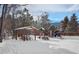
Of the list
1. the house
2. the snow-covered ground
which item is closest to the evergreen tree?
the snow-covered ground

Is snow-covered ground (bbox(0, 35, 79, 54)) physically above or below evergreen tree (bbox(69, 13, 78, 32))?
below

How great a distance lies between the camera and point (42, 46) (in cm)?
348

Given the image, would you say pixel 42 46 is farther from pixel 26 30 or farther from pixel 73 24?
pixel 73 24

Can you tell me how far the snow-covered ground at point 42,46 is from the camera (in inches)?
136

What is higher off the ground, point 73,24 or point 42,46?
point 73,24

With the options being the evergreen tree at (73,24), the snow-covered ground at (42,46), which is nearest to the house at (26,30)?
the snow-covered ground at (42,46)

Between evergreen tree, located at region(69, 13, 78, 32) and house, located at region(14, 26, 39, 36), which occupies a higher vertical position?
evergreen tree, located at region(69, 13, 78, 32)

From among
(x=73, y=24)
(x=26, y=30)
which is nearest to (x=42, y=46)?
(x=26, y=30)

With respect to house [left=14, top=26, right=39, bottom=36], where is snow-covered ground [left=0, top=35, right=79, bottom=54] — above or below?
below

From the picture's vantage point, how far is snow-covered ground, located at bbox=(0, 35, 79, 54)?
3451 mm

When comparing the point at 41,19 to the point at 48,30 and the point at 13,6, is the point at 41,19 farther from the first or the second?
the point at 13,6

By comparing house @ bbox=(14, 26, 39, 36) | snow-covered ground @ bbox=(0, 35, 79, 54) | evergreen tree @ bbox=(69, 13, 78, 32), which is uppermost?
Result: evergreen tree @ bbox=(69, 13, 78, 32)

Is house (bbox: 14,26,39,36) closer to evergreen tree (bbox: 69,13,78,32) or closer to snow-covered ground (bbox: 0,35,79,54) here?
snow-covered ground (bbox: 0,35,79,54)
